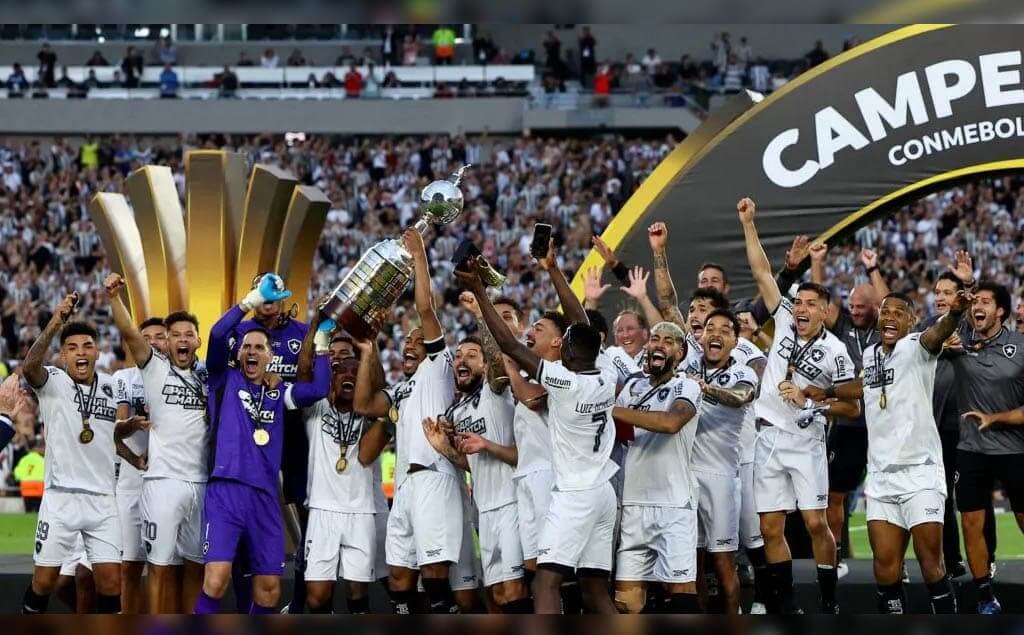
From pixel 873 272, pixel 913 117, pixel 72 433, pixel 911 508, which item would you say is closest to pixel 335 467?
pixel 72 433

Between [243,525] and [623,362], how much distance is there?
256 cm

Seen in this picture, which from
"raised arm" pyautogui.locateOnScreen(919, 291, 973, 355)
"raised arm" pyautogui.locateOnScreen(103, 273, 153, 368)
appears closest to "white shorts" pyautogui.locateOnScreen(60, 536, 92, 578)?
"raised arm" pyautogui.locateOnScreen(103, 273, 153, 368)

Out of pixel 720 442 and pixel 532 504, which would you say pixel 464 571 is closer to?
pixel 532 504

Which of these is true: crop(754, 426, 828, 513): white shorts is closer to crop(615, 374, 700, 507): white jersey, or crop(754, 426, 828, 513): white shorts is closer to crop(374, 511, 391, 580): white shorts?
crop(615, 374, 700, 507): white jersey

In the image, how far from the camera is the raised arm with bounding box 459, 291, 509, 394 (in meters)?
7.79

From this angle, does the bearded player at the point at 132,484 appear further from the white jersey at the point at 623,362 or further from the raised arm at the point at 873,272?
the raised arm at the point at 873,272

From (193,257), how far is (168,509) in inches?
142

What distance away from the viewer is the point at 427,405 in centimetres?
820

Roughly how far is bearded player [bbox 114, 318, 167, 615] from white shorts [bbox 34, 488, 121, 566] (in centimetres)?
27

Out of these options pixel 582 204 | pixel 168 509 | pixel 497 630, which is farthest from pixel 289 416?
pixel 582 204

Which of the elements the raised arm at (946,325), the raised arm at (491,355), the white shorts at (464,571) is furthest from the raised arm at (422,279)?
the raised arm at (946,325)

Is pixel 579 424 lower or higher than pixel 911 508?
higher

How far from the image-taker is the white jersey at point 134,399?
28.2 feet

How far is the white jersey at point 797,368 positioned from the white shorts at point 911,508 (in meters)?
0.82
